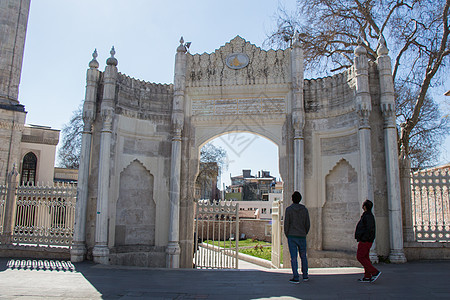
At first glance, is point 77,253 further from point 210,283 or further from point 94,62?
point 94,62

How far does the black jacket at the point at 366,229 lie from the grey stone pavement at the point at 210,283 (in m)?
0.72

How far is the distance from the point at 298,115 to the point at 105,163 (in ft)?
17.0

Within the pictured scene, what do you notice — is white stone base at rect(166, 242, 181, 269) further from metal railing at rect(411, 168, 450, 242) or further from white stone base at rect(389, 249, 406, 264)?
metal railing at rect(411, 168, 450, 242)

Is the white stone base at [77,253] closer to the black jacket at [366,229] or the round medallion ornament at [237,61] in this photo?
the round medallion ornament at [237,61]

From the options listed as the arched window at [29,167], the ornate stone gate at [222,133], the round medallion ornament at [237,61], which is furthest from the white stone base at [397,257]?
the arched window at [29,167]

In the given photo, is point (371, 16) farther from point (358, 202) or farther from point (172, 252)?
point (172, 252)

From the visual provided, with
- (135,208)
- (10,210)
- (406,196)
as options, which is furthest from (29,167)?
(406,196)

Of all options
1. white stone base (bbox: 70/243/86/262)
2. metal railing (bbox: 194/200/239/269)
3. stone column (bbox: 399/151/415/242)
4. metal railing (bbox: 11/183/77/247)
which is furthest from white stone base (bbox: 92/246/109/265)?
stone column (bbox: 399/151/415/242)

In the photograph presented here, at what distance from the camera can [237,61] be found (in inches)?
400

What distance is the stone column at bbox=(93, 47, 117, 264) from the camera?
8608 mm

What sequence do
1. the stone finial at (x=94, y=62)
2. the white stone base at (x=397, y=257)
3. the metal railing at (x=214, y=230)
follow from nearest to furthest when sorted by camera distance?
the white stone base at (x=397, y=257), the metal railing at (x=214, y=230), the stone finial at (x=94, y=62)

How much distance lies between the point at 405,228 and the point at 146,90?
25.4 feet

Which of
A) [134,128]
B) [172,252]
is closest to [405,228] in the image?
[172,252]

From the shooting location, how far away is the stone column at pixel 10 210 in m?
9.34
